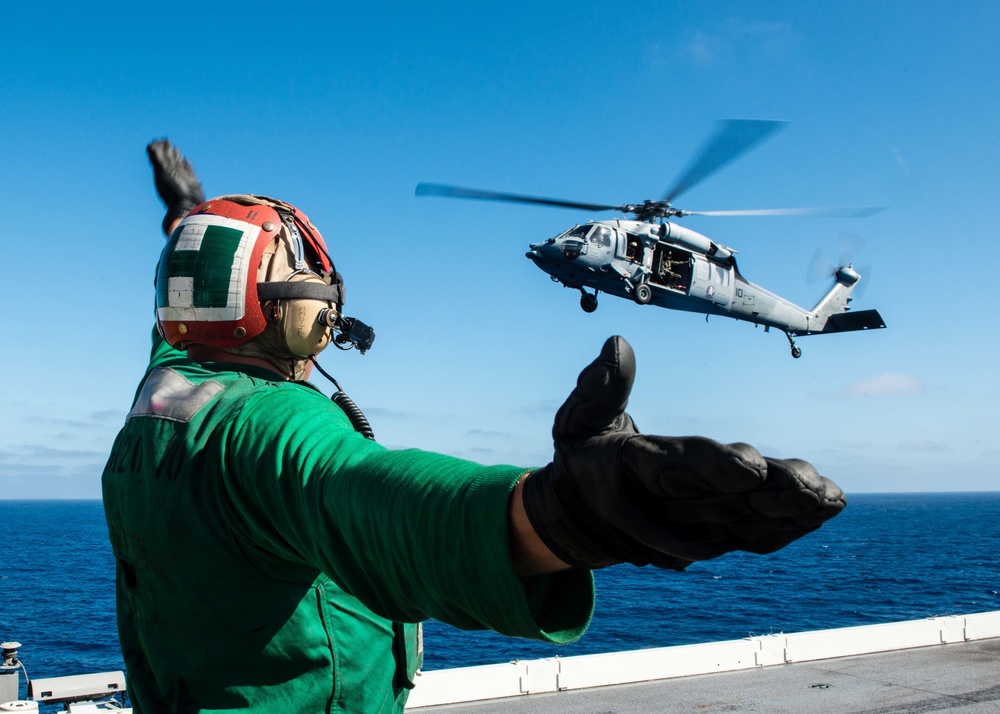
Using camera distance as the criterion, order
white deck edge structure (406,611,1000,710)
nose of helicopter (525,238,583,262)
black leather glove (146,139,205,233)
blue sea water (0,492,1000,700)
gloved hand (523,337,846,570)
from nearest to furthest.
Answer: gloved hand (523,337,846,570), black leather glove (146,139,205,233), white deck edge structure (406,611,1000,710), nose of helicopter (525,238,583,262), blue sea water (0,492,1000,700)

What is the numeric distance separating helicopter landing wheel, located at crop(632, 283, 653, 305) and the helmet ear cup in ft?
61.0

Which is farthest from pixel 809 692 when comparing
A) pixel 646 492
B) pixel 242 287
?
pixel 646 492

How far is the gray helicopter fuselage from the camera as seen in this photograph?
68.0 ft

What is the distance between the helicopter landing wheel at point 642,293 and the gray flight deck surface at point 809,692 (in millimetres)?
10515

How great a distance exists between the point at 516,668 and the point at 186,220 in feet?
29.0

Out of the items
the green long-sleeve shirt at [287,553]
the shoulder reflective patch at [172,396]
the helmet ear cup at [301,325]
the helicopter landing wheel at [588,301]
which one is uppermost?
the helicopter landing wheel at [588,301]

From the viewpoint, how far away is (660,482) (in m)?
1.22

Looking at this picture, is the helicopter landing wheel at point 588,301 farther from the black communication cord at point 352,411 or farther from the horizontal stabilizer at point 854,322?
the black communication cord at point 352,411

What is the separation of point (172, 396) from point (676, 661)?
10328mm

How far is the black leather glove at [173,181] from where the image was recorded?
4055mm

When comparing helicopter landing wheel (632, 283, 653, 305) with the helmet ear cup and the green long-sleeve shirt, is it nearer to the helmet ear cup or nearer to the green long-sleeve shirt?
the helmet ear cup

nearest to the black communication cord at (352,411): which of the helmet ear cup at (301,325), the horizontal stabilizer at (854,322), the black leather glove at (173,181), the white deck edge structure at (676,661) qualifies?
the helmet ear cup at (301,325)

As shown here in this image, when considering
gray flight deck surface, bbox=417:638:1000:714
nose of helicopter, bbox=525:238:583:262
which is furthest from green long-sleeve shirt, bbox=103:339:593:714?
nose of helicopter, bbox=525:238:583:262

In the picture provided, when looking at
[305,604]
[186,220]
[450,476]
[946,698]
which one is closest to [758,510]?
[450,476]
